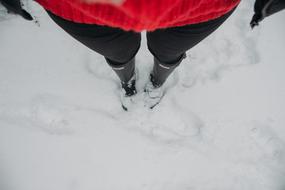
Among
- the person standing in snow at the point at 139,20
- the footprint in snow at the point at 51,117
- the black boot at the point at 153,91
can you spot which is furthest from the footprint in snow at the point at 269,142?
the footprint in snow at the point at 51,117

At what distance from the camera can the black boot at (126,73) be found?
2.36 ft

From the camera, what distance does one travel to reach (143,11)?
0.32m

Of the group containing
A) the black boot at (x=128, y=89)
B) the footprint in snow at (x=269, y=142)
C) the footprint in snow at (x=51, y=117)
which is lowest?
the footprint in snow at (x=51, y=117)

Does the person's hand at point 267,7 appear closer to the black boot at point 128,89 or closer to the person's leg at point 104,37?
the person's leg at point 104,37

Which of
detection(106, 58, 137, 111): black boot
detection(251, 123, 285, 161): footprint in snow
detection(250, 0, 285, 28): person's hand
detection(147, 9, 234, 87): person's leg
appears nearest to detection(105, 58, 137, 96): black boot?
detection(106, 58, 137, 111): black boot

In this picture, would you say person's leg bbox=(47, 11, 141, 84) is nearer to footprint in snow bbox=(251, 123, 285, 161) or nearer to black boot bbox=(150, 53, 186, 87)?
black boot bbox=(150, 53, 186, 87)

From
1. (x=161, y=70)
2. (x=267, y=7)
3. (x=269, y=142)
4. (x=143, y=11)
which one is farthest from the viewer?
(x=269, y=142)

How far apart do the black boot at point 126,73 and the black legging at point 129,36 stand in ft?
0.33

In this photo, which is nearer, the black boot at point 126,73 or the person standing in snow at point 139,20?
the person standing in snow at point 139,20

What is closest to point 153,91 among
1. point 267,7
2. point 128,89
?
point 128,89

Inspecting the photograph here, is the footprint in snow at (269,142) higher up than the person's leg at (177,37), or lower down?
lower down

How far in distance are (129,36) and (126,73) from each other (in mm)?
296

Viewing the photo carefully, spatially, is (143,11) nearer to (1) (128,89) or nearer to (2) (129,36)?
(2) (129,36)

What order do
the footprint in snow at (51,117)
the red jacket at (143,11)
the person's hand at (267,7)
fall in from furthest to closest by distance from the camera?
the footprint in snow at (51,117) < the person's hand at (267,7) < the red jacket at (143,11)
